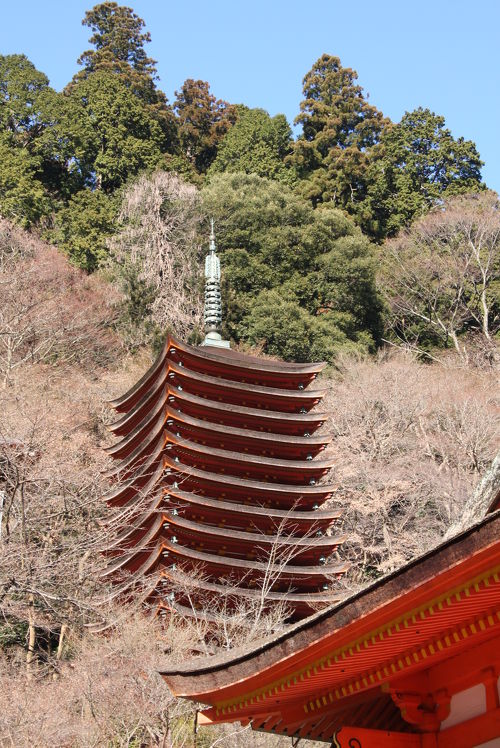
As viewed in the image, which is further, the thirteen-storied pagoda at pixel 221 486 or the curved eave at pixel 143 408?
the curved eave at pixel 143 408

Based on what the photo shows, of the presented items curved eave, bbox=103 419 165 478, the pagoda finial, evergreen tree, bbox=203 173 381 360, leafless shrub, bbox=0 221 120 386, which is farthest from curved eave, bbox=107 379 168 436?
evergreen tree, bbox=203 173 381 360

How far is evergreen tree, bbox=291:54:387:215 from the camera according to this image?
33750mm

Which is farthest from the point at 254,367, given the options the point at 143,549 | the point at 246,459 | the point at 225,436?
the point at 143,549

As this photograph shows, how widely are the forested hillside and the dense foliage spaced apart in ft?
0.27

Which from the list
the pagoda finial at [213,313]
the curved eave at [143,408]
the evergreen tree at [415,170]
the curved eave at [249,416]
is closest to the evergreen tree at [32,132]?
the evergreen tree at [415,170]

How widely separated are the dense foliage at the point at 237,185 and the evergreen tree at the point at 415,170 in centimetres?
5

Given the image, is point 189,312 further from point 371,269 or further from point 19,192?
point 19,192

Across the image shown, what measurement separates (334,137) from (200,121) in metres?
6.86

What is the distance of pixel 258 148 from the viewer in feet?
117

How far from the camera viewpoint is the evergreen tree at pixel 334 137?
3375cm

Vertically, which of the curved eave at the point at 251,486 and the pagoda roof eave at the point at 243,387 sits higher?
the pagoda roof eave at the point at 243,387

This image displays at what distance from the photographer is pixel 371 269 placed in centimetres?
2848

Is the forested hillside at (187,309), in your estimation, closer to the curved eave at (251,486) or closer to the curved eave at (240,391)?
the curved eave at (251,486)

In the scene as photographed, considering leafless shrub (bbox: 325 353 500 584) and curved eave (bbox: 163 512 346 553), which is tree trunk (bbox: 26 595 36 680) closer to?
curved eave (bbox: 163 512 346 553)
